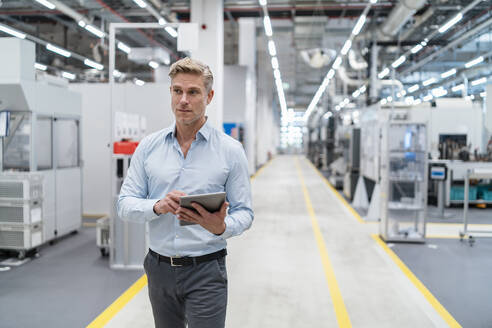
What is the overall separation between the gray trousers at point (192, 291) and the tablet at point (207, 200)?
355 millimetres

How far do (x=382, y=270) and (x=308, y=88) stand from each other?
28522 mm

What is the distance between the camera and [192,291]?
1.74 meters

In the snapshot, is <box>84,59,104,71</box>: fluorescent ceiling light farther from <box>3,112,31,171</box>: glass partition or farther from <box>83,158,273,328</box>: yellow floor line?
<box>83,158,273,328</box>: yellow floor line

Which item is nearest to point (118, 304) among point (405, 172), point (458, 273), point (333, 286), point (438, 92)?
point (333, 286)

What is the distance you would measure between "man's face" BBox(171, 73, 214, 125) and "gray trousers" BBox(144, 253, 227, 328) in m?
0.64

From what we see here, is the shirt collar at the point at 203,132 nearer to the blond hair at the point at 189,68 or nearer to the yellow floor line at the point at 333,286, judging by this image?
the blond hair at the point at 189,68

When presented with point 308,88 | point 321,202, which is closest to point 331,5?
point 321,202

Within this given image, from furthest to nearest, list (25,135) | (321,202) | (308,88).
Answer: (308,88), (321,202), (25,135)

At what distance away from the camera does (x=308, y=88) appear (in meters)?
32.6

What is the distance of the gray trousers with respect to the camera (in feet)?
5.63

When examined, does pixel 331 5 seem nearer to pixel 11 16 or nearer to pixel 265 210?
pixel 265 210

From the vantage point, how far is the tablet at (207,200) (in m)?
1.47

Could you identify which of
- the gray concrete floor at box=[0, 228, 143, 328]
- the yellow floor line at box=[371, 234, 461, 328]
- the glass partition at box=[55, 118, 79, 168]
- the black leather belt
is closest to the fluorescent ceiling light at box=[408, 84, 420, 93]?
the yellow floor line at box=[371, 234, 461, 328]

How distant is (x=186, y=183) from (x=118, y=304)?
2.87 meters
